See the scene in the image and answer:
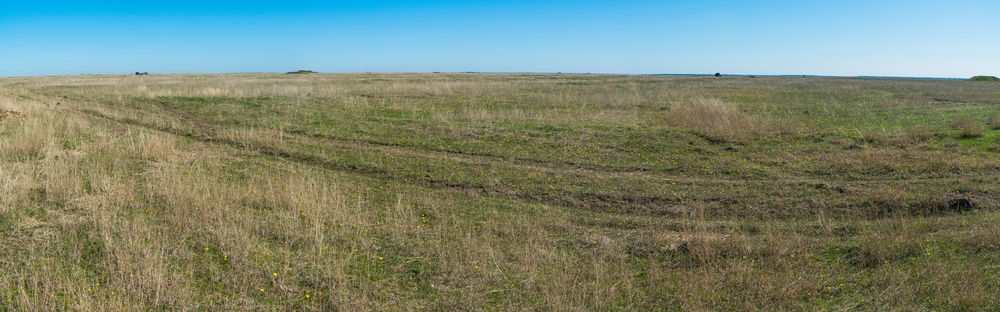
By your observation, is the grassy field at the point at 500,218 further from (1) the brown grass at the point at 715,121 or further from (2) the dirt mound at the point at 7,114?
(2) the dirt mound at the point at 7,114

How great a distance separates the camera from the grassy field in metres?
6.38

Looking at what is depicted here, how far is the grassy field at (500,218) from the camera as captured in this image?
638 centimetres

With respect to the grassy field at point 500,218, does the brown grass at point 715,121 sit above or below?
above

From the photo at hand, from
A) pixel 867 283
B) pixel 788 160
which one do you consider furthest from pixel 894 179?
pixel 867 283

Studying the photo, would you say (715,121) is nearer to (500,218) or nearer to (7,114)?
(500,218)

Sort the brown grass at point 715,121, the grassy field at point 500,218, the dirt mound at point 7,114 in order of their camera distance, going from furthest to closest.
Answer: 1. the dirt mound at point 7,114
2. the brown grass at point 715,121
3. the grassy field at point 500,218

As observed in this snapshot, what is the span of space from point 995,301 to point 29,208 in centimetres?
1362

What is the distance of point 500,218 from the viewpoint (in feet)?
31.2

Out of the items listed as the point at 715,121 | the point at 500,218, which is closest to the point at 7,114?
the point at 500,218

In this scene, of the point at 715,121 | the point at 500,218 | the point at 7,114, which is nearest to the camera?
the point at 500,218

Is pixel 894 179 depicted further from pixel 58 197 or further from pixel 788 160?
pixel 58 197

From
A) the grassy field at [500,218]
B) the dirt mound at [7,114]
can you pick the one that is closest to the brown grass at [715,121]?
the grassy field at [500,218]

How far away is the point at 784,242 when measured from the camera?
8.05 m

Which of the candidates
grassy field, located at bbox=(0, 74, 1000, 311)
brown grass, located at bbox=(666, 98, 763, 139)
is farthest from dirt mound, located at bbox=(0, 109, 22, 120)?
brown grass, located at bbox=(666, 98, 763, 139)
